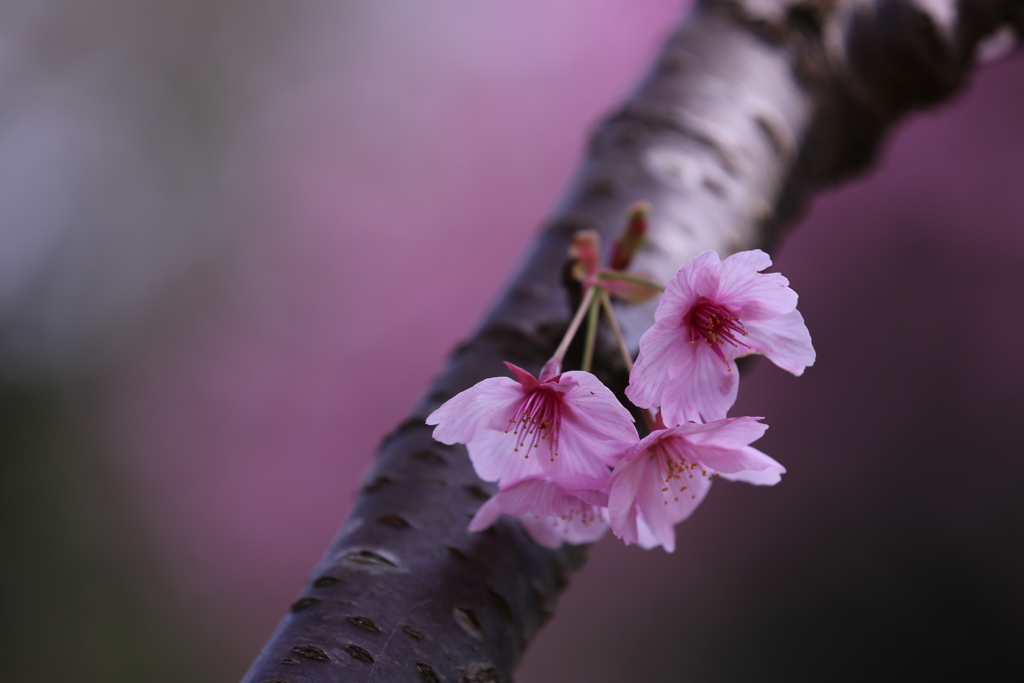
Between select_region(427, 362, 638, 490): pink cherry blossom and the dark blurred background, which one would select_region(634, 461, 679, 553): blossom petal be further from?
the dark blurred background

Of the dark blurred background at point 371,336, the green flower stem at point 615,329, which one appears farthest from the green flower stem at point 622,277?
the dark blurred background at point 371,336

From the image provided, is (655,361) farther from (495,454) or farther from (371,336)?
(371,336)

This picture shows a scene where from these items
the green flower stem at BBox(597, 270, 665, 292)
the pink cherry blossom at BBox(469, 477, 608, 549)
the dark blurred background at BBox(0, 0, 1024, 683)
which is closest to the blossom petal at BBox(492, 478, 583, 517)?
the pink cherry blossom at BBox(469, 477, 608, 549)

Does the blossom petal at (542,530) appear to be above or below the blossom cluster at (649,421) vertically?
below

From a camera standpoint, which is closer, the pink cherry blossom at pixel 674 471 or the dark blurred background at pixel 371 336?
the pink cherry blossom at pixel 674 471

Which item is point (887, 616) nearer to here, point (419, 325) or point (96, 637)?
point (419, 325)

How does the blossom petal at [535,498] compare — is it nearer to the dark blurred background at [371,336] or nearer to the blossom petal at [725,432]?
the blossom petal at [725,432]
